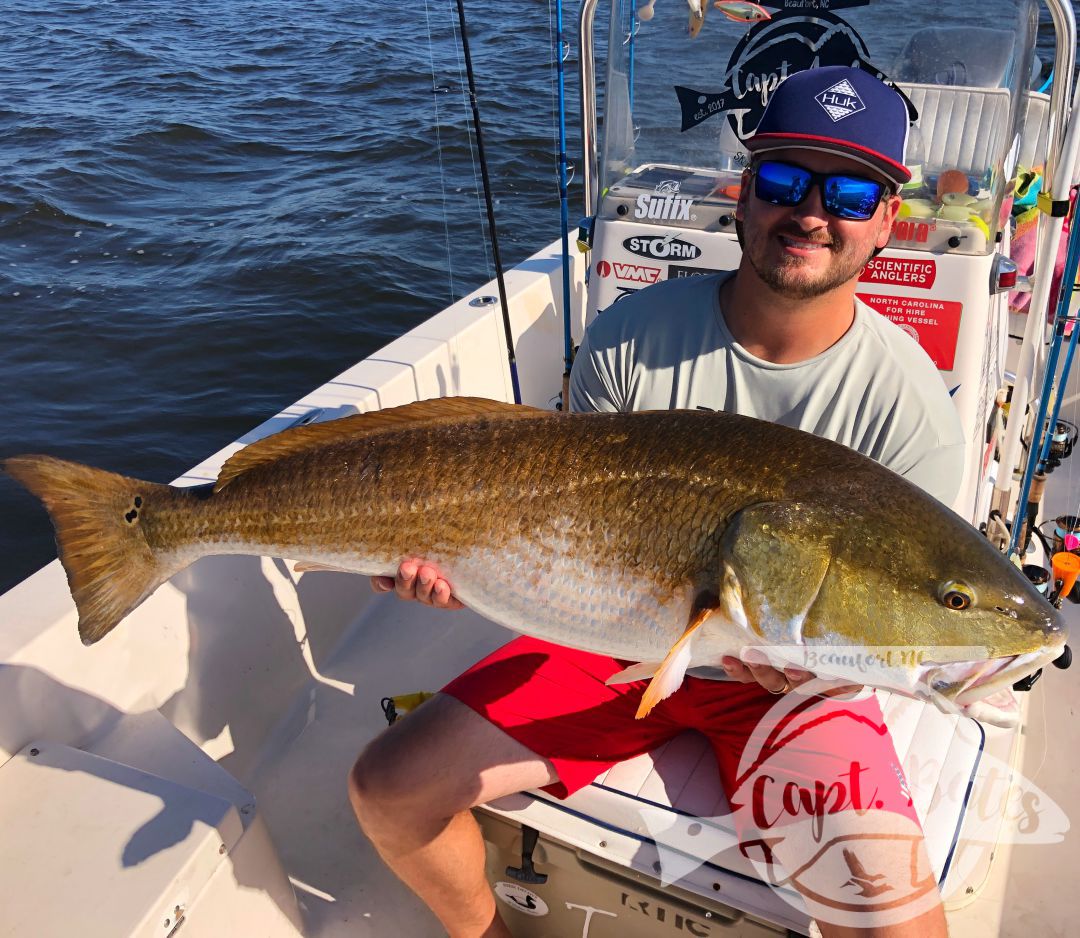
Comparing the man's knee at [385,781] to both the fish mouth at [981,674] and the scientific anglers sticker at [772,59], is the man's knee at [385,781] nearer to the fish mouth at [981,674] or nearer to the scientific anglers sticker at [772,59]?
the fish mouth at [981,674]

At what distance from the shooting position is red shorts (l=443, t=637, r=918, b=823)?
211cm

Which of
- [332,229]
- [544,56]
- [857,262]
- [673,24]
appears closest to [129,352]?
[332,229]

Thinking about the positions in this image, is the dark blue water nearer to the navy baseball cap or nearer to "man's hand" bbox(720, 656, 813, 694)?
the navy baseball cap

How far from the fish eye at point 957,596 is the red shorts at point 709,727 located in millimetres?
500

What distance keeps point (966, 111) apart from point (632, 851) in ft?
8.78

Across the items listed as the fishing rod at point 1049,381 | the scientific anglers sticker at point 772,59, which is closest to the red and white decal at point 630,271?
the scientific anglers sticker at point 772,59

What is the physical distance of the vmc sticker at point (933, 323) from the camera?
3139 mm

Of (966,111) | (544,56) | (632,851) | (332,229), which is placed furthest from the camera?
(544,56)

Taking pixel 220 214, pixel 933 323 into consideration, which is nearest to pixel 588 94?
pixel 933 323

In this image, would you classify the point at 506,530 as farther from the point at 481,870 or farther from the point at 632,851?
the point at 481,870

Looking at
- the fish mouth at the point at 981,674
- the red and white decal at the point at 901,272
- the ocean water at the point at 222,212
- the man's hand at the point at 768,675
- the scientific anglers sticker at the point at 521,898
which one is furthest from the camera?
the ocean water at the point at 222,212

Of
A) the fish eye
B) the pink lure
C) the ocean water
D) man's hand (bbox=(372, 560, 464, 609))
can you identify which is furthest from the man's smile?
the ocean water

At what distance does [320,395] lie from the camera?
3.72 meters

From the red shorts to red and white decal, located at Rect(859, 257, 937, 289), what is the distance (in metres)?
1.54
